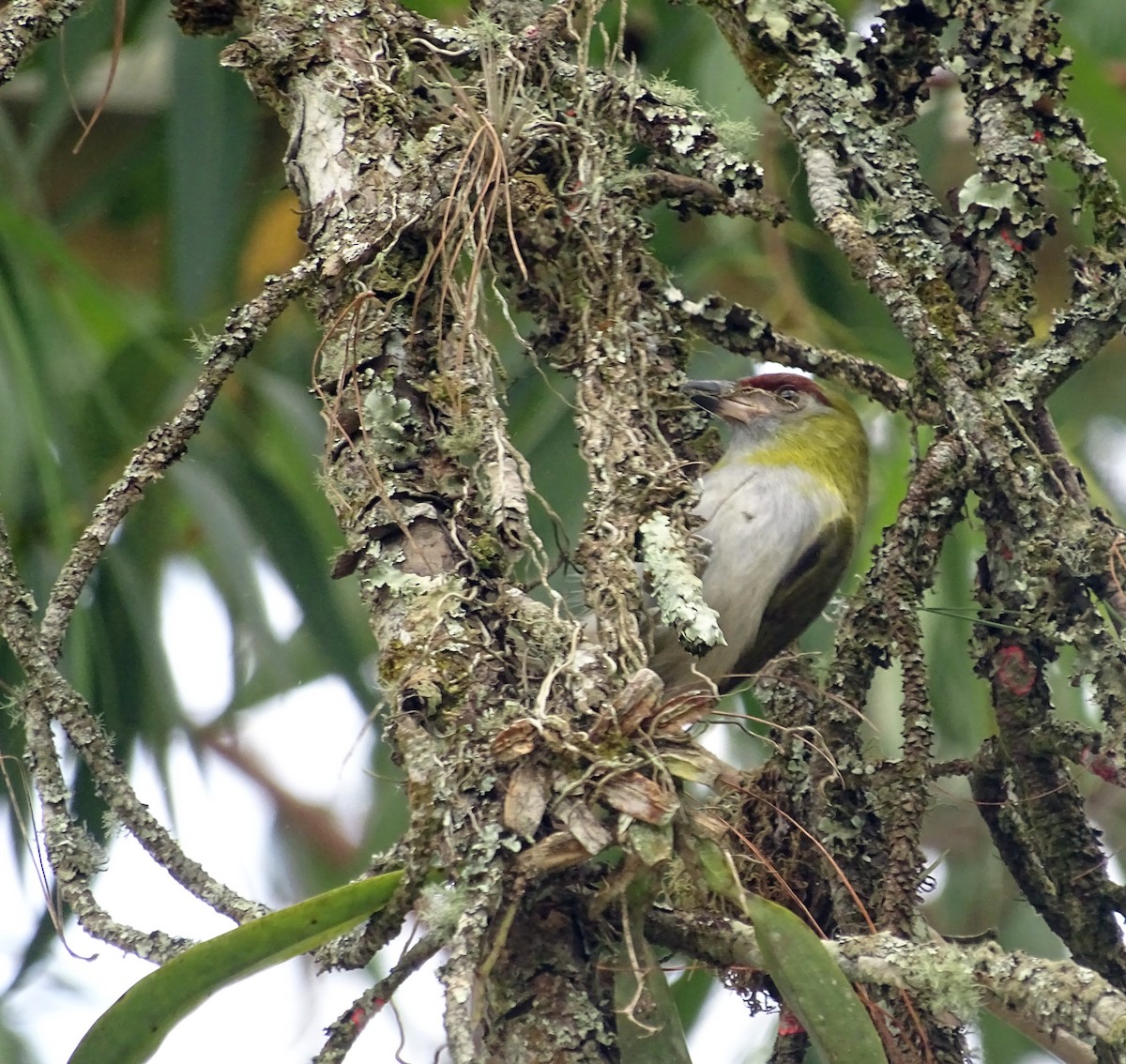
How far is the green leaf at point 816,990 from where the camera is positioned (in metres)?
1.61

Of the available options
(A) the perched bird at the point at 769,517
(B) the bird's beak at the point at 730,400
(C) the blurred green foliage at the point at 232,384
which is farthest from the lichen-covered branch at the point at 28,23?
(B) the bird's beak at the point at 730,400

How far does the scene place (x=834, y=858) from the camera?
2314 mm

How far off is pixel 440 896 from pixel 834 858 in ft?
2.86

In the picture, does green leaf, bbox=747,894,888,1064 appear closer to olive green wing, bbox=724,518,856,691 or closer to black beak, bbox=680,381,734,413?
olive green wing, bbox=724,518,856,691

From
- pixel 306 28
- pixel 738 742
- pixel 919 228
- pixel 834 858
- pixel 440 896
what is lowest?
pixel 738 742

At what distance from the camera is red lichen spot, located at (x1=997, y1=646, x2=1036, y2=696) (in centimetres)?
222

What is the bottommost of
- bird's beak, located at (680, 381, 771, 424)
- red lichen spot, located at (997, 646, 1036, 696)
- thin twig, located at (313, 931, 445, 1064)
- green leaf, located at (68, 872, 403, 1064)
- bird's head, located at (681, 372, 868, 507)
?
bird's head, located at (681, 372, 868, 507)

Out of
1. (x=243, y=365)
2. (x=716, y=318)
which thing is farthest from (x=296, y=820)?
(x=716, y=318)

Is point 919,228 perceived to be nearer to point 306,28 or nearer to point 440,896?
point 306,28

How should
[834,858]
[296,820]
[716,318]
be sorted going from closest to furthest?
[834,858] < [716,318] < [296,820]

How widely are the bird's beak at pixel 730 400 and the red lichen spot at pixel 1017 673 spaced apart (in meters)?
1.43

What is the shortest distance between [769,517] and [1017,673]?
4.45ft

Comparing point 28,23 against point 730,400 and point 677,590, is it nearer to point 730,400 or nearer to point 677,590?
point 677,590

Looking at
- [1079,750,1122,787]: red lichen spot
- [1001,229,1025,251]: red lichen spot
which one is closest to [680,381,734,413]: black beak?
[1001,229,1025,251]: red lichen spot
